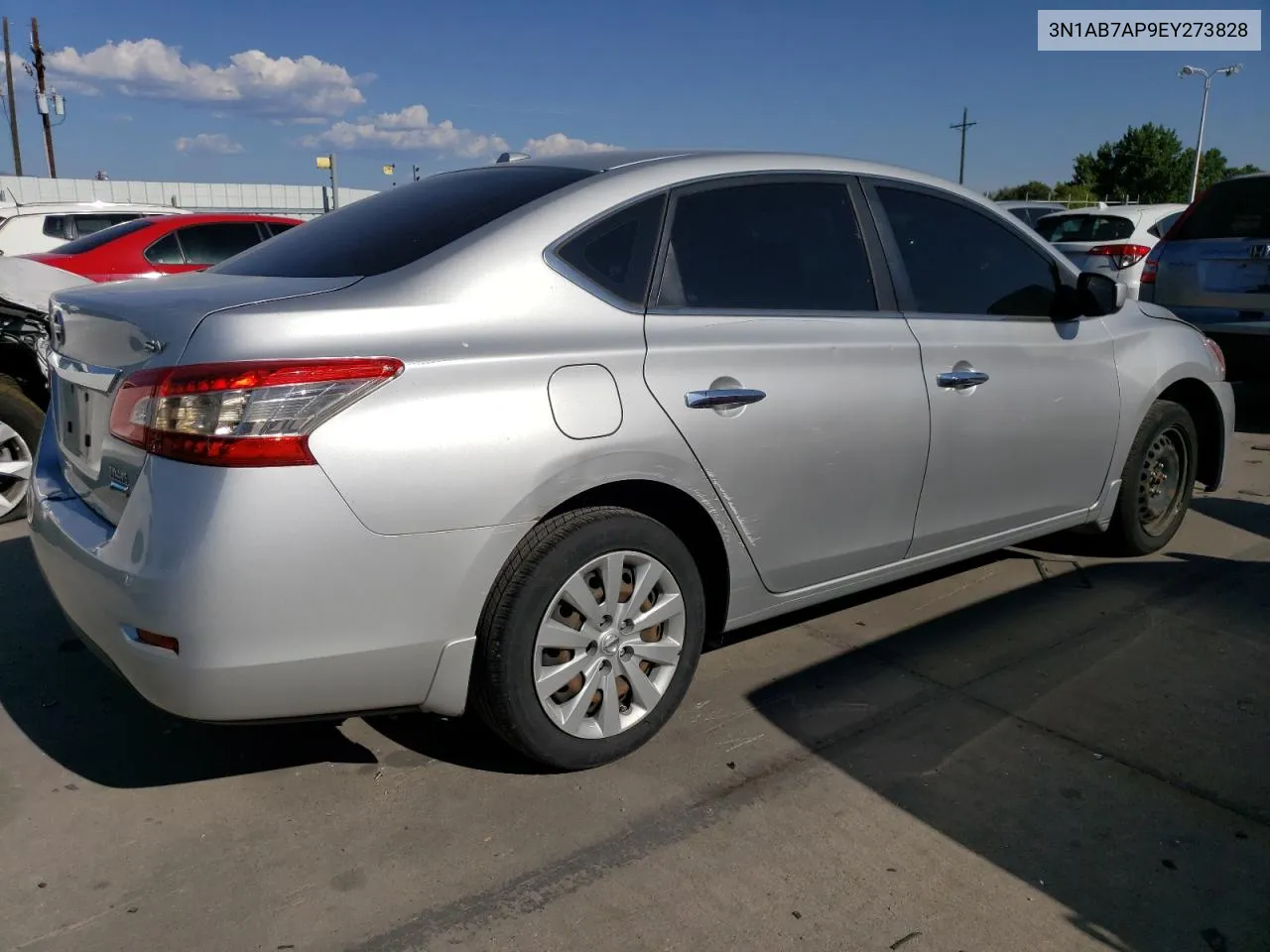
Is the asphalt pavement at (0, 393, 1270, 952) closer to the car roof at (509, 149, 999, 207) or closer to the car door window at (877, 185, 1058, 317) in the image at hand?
the car door window at (877, 185, 1058, 317)

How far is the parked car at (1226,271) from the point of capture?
7105 millimetres

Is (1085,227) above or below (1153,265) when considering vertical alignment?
above

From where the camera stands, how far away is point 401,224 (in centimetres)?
305

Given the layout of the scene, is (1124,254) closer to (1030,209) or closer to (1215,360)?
(1215,360)

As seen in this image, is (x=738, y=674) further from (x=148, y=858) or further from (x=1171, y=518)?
(x=1171, y=518)

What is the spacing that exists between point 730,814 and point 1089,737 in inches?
46.9

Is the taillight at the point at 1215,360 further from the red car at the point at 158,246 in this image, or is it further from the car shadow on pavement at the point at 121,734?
the red car at the point at 158,246

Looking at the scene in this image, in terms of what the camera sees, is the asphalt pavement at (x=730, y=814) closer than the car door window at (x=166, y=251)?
Yes

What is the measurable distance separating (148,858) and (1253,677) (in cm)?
341

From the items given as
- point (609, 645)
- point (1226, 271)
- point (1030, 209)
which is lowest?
point (609, 645)

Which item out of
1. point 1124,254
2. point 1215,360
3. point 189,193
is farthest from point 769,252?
point 189,193

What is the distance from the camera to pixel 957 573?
4605 millimetres

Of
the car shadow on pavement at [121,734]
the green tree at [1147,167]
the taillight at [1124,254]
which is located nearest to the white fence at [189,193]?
the taillight at [1124,254]

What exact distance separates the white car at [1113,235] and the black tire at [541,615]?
30.8 feet
